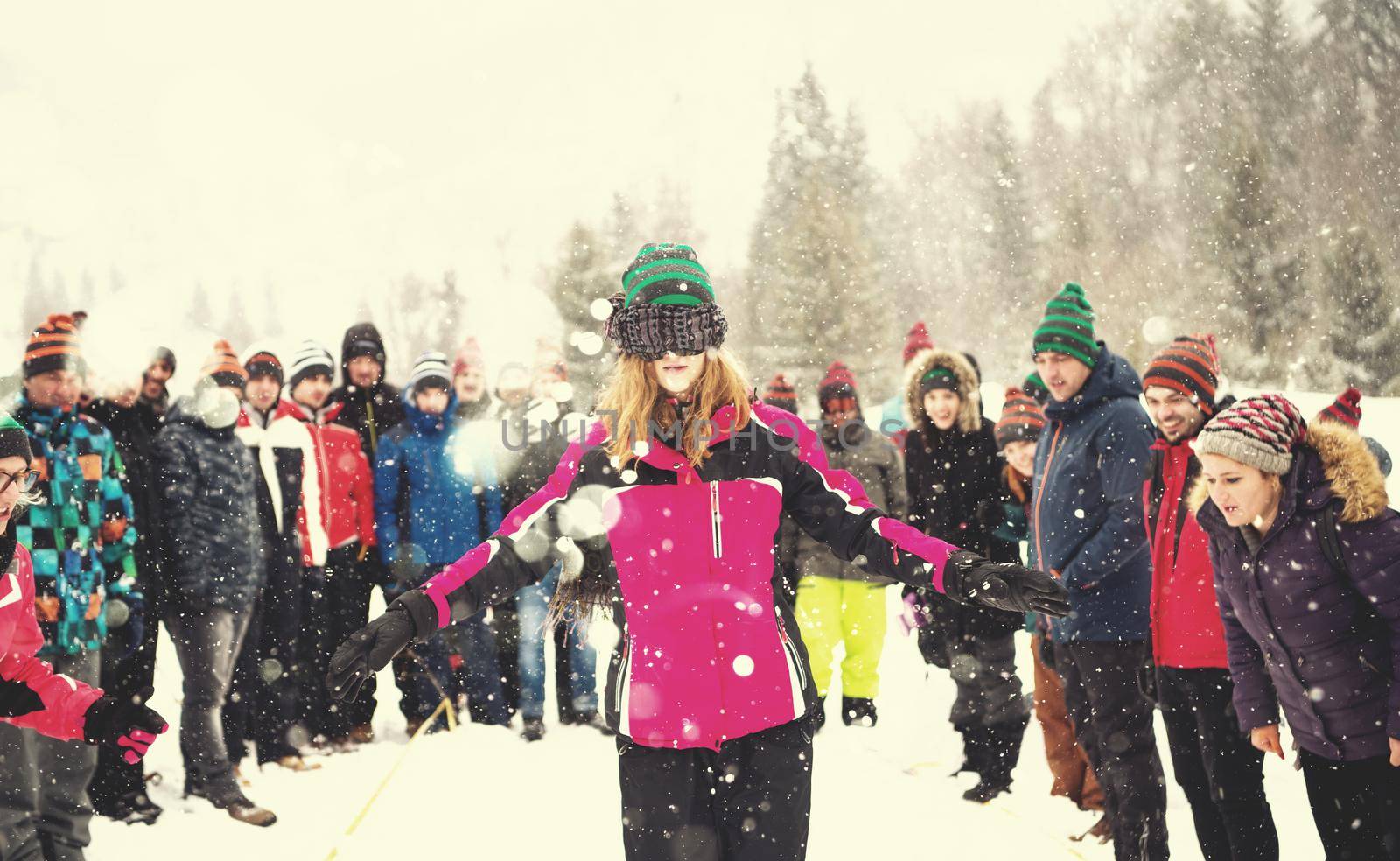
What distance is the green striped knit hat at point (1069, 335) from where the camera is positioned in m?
4.30

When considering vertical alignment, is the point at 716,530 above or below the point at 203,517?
below

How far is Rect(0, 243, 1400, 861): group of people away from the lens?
267 centimetres

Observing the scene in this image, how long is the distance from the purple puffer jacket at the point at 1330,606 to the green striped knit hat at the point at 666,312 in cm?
191

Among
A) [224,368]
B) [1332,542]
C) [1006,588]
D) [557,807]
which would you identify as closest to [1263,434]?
[1332,542]

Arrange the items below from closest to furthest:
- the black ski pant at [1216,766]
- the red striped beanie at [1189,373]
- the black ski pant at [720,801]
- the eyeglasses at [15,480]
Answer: the black ski pant at [720,801]
the eyeglasses at [15,480]
the black ski pant at [1216,766]
the red striped beanie at [1189,373]

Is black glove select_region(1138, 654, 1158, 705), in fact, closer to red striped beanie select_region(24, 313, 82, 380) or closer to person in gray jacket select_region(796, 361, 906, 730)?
person in gray jacket select_region(796, 361, 906, 730)

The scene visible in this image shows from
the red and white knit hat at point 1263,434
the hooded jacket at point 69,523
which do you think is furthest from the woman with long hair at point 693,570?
the hooded jacket at point 69,523

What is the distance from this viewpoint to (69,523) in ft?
15.9

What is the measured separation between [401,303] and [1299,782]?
6671cm

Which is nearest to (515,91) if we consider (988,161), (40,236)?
(40,236)

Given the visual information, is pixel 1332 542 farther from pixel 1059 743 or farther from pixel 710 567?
pixel 1059 743

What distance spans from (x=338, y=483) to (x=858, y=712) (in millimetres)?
3962

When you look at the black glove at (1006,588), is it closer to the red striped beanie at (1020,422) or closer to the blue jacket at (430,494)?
the red striped beanie at (1020,422)

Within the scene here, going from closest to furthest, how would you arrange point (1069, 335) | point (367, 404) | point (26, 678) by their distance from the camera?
point (26, 678)
point (1069, 335)
point (367, 404)
